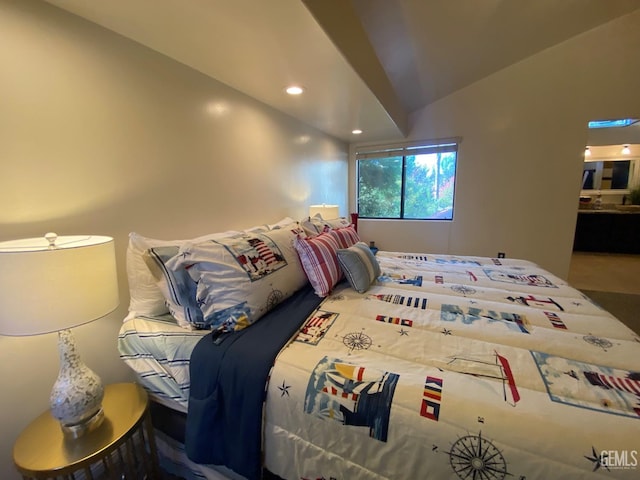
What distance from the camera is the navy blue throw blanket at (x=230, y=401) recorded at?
0.92 m

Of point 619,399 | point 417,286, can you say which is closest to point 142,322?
point 417,286

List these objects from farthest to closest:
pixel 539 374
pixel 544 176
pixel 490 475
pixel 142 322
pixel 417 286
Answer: pixel 544 176
pixel 417 286
pixel 142 322
pixel 539 374
pixel 490 475

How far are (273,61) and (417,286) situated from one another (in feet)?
5.18

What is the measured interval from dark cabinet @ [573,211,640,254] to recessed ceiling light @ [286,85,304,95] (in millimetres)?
6091

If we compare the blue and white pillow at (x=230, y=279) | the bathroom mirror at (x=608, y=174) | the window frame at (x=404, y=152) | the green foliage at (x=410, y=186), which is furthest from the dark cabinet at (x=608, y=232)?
the blue and white pillow at (x=230, y=279)

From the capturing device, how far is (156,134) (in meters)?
1.43

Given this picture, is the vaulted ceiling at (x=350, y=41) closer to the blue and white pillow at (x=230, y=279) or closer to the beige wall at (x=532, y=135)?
the beige wall at (x=532, y=135)

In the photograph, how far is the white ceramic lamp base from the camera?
90cm

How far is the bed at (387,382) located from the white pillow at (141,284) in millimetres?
13

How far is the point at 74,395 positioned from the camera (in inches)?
35.6

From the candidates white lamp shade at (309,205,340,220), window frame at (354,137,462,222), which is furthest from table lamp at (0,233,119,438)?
window frame at (354,137,462,222)

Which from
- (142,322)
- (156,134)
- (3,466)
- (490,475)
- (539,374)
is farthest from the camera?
(156,134)

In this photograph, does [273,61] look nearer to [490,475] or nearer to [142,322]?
[142,322]

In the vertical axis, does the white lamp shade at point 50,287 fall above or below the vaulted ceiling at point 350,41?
below
